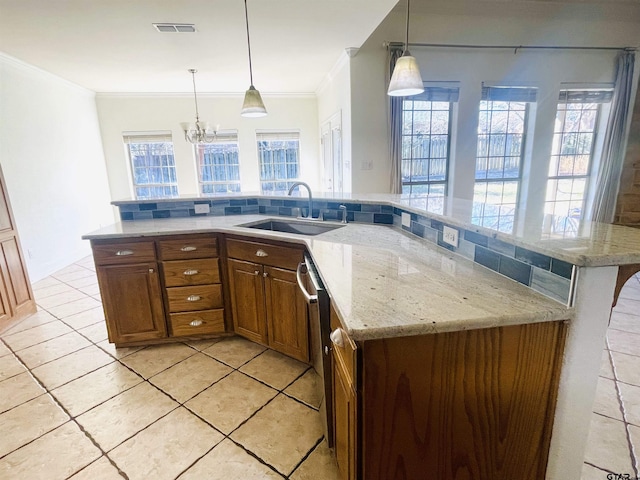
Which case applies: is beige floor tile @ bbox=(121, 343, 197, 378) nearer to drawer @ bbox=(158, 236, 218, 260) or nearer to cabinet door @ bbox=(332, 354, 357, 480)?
drawer @ bbox=(158, 236, 218, 260)

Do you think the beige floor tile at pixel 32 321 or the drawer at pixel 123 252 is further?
the beige floor tile at pixel 32 321

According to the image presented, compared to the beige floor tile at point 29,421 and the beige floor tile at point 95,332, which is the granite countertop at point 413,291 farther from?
the beige floor tile at point 95,332

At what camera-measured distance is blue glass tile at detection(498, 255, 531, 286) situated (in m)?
1.03

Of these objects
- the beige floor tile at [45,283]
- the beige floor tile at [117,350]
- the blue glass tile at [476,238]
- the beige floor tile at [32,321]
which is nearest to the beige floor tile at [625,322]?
the blue glass tile at [476,238]

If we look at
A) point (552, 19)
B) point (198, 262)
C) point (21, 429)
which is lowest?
point (21, 429)

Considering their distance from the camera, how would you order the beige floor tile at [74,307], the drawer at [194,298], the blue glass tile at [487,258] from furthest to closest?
1. the beige floor tile at [74,307]
2. the drawer at [194,298]
3. the blue glass tile at [487,258]

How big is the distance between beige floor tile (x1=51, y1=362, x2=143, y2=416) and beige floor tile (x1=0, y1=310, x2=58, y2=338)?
1175mm

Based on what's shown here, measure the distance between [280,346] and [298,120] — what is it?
17.0 ft

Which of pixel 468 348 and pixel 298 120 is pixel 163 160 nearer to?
pixel 298 120

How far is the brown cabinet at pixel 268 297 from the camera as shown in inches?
73.9

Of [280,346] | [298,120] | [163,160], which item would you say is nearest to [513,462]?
[280,346]

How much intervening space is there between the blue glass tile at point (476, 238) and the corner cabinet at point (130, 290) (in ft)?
6.22

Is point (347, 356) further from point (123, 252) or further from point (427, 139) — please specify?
point (427, 139)

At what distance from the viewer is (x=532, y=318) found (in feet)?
2.85
